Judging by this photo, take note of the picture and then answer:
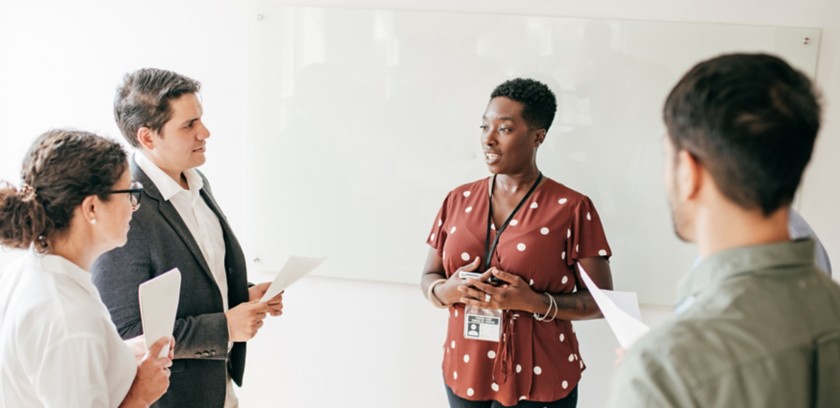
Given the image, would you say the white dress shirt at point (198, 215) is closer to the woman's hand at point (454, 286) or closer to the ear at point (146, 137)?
the ear at point (146, 137)

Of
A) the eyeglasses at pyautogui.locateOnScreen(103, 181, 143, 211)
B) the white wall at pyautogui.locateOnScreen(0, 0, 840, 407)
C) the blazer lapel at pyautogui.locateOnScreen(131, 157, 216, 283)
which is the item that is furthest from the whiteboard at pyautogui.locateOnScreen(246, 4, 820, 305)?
the eyeglasses at pyautogui.locateOnScreen(103, 181, 143, 211)

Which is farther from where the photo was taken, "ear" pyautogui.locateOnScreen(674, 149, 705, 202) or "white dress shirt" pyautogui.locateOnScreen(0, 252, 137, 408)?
"white dress shirt" pyautogui.locateOnScreen(0, 252, 137, 408)

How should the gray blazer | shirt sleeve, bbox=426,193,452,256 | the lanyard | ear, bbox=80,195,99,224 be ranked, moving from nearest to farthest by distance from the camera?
ear, bbox=80,195,99,224
the gray blazer
the lanyard
shirt sleeve, bbox=426,193,452,256

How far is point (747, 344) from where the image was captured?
819 mm

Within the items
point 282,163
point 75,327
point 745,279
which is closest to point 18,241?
point 75,327

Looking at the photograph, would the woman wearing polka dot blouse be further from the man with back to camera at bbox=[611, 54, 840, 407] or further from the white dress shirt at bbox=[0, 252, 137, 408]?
the man with back to camera at bbox=[611, 54, 840, 407]

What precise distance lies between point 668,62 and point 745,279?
203 cm

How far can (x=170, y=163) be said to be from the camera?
6.59 feet

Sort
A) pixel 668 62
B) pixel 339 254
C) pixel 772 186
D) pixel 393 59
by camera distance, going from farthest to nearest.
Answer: pixel 339 254 → pixel 393 59 → pixel 668 62 → pixel 772 186

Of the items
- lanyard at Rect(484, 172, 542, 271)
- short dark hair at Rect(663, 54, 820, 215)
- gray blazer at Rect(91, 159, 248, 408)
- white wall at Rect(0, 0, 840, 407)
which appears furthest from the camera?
white wall at Rect(0, 0, 840, 407)

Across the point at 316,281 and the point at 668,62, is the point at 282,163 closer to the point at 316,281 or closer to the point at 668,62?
the point at 316,281

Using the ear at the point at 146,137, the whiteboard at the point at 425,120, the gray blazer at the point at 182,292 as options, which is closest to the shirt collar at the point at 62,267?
the gray blazer at the point at 182,292

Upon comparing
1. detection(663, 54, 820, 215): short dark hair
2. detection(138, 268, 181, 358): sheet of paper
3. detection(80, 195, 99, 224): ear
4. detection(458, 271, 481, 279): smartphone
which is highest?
detection(663, 54, 820, 215): short dark hair

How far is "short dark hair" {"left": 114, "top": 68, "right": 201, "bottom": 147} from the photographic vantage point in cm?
198
